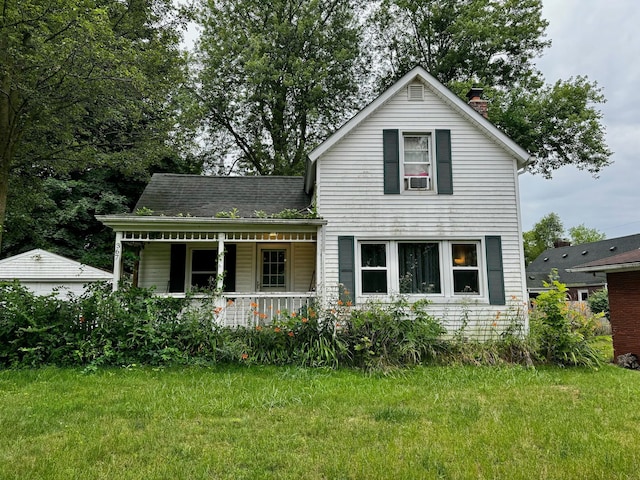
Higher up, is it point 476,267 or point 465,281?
point 476,267

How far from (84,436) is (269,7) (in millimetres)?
23587

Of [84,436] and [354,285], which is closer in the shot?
[84,436]

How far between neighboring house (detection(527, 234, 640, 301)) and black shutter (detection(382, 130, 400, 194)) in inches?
742

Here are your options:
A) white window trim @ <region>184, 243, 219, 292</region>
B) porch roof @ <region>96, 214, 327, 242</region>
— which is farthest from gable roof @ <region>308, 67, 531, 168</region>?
white window trim @ <region>184, 243, 219, 292</region>

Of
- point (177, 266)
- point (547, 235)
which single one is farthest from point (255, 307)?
point (547, 235)

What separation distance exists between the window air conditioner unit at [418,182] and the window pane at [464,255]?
1631 millimetres

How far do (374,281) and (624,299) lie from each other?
270 inches

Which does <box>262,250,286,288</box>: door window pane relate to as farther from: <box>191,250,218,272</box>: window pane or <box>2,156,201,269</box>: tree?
<box>2,156,201,269</box>: tree

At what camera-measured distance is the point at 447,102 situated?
9.72 metres

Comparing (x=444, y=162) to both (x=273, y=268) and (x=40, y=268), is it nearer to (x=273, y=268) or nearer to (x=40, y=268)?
(x=273, y=268)

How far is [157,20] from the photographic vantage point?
12750 mm

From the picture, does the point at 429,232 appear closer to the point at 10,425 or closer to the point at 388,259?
the point at 388,259

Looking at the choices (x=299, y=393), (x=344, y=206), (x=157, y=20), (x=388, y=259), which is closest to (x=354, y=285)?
(x=388, y=259)

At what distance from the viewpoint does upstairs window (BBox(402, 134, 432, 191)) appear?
962 centimetres
